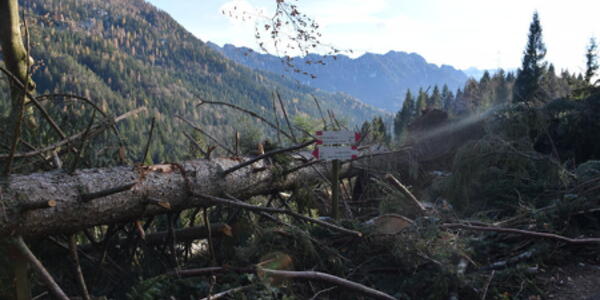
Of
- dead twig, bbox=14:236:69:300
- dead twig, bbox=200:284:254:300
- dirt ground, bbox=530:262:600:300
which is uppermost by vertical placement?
dead twig, bbox=14:236:69:300

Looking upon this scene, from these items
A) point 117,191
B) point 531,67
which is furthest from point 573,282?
point 531,67

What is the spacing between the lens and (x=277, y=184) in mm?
4719

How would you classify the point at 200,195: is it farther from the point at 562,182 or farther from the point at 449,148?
the point at 449,148

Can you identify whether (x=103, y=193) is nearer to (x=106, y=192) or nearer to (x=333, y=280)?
(x=106, y=192)

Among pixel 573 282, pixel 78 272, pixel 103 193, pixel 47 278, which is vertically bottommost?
pixel 573 282

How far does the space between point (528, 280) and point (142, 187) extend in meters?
3.02

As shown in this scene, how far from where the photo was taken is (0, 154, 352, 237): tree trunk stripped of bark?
244 centimetres

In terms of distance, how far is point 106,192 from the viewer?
263 centimetres

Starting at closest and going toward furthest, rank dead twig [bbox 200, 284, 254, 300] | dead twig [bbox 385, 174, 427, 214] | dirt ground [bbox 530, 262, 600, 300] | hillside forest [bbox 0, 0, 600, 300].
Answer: dead twig [bbox 200, 284, 254, 300], hillside forest [bbox 0, 0, 600, 300], dirt ground [bbox 530, 262, 600, 300], dead twig [bbox 385, 174, 427, 214]

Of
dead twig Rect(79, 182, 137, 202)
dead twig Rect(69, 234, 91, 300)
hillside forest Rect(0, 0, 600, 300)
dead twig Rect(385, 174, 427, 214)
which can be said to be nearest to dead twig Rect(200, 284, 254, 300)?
hillside forest Rect(0, 0, 600, 300)

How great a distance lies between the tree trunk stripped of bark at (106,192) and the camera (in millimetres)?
2441

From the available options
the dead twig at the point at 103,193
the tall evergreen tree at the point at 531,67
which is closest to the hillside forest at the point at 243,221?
the dead twig at the point at 103,193

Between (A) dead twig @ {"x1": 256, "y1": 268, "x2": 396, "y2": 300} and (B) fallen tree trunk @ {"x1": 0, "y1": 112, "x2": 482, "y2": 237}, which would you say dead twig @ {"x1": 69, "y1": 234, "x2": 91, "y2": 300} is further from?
(A) dead twig @ {"x1": 256, "y1": 268, "x2": 396, "y2": 300}

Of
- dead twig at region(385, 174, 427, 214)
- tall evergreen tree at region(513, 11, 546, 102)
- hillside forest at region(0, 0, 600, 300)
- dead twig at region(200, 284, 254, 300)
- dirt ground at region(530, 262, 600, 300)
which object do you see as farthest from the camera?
tall evergreen tree at region(513, 11, 546, 102)
